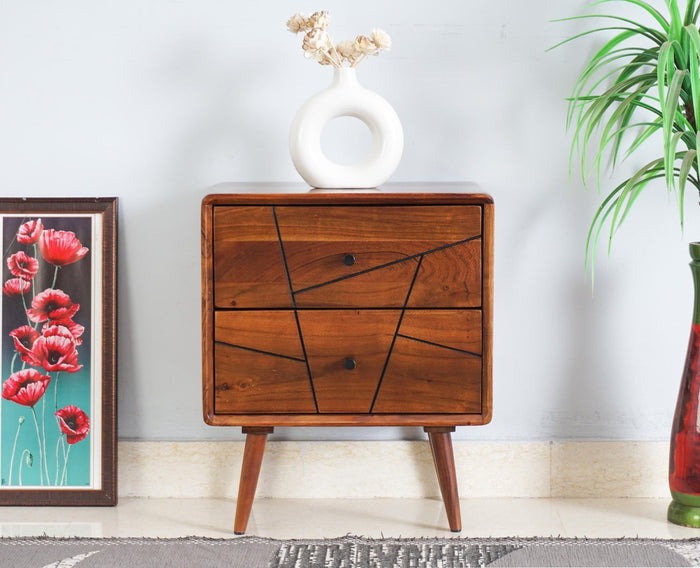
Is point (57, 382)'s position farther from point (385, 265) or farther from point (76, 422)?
point (385, 265)

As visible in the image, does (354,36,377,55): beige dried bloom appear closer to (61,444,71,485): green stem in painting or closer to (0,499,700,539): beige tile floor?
(0,499,700,539): beige tile floor

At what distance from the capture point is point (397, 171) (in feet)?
7.39

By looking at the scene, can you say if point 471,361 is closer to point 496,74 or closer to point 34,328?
point 496,74

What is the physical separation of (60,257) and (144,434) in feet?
1.56

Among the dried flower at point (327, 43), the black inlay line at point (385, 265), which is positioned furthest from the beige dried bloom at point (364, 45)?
the black inlay line at point (385, 265)

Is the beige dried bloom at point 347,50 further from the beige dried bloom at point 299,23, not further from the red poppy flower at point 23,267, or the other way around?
the red poppy flower at point 23,267

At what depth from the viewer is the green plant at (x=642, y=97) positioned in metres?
1.83

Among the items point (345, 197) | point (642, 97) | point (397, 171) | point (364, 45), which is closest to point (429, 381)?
point (345, 197)

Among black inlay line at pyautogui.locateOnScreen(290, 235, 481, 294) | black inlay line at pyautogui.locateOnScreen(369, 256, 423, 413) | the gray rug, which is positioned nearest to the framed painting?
the gray rug

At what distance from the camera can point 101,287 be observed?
7.30ft

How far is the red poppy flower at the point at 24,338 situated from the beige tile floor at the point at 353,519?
368 millimetres

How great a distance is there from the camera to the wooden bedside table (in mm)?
1872

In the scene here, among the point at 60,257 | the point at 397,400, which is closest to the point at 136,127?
the point at 60,257

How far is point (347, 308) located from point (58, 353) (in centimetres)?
78
